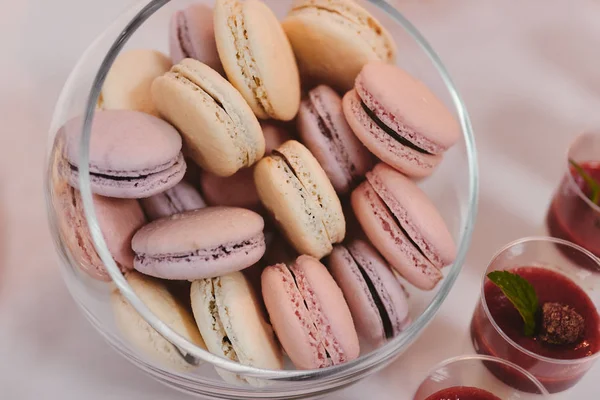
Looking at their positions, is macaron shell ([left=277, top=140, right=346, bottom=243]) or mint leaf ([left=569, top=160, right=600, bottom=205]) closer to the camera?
macaron shell ([left=277, top=140, right=346, bottom=243])

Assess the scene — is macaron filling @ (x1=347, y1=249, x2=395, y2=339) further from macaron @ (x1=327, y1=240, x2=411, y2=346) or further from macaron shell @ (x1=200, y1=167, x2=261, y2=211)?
macaron shell @ (x1=200, y1=167, x2=261, y2=211)

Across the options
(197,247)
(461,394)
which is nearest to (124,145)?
(197,247)

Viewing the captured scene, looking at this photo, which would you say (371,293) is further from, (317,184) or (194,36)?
(194,36)

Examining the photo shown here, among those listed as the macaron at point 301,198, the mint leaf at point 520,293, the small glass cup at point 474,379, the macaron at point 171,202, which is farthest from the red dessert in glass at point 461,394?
the macaron at point 171,202

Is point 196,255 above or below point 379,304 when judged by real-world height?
above

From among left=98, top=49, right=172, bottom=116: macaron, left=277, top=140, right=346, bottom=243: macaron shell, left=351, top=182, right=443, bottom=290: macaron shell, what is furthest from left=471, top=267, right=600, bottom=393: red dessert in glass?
left=98, top=49, right=172, bottom=116: macaron

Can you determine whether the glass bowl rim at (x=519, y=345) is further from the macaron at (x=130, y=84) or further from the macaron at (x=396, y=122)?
the macaron at (x=130, y=84)

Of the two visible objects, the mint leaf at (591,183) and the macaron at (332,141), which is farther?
the mint leaf at (591,183)
